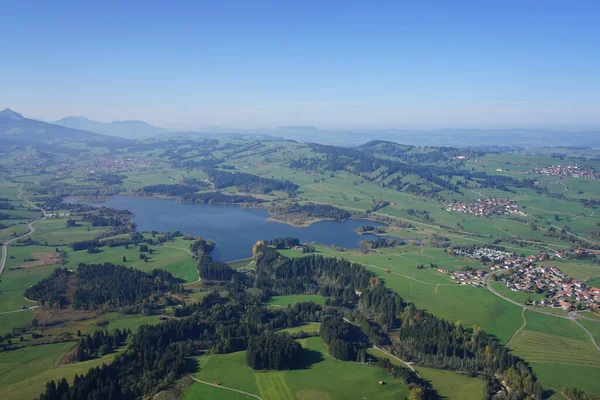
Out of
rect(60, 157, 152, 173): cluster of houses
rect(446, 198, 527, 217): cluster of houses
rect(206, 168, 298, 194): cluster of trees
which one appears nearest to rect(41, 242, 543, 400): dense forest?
rect(446, 198, 527, 217): cluster of houses

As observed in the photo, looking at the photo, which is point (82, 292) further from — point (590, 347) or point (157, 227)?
point (590, 347)

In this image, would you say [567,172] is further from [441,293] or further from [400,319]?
[400,319]

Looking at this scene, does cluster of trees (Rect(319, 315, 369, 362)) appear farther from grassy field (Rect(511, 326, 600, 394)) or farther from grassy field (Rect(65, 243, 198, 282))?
grassy field (Rect(65, 243, 198, 282))

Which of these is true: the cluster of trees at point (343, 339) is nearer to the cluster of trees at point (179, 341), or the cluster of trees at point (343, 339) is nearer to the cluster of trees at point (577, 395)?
the cluster of trees at point (179, 341)

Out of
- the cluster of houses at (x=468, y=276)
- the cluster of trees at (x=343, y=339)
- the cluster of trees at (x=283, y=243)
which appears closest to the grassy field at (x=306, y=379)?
the cluster of trees at (x=343, y=339)

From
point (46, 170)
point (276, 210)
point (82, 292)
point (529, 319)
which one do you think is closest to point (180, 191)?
point (276, 210)

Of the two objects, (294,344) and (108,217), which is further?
(108,217)

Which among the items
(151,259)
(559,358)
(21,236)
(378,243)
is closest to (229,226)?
(151,259)
